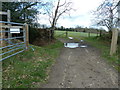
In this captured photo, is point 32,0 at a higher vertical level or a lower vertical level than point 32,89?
higher

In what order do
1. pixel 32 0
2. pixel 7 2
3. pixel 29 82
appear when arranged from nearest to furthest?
pixel 29 82 < pixel 7 2 < pixel 32 0

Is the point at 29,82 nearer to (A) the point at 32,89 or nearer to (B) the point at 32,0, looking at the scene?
(A) the point at 32,89

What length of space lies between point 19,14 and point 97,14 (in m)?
8.21

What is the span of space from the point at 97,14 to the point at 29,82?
422 inches

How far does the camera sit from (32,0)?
8938 mm

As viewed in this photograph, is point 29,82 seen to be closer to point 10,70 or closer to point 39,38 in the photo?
point 10,70

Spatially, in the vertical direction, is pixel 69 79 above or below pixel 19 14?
below

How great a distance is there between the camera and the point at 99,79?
3172 millimetres

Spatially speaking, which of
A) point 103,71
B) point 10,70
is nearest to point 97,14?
point 103,71

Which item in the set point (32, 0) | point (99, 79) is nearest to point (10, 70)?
point (99, 79)

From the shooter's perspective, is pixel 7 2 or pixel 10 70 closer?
pixel 10 70

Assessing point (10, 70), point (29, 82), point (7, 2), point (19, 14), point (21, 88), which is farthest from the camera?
point (19, 14)

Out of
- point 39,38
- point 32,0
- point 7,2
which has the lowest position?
point 39,38

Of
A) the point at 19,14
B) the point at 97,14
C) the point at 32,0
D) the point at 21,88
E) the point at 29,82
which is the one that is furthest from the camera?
the point at 97,14
